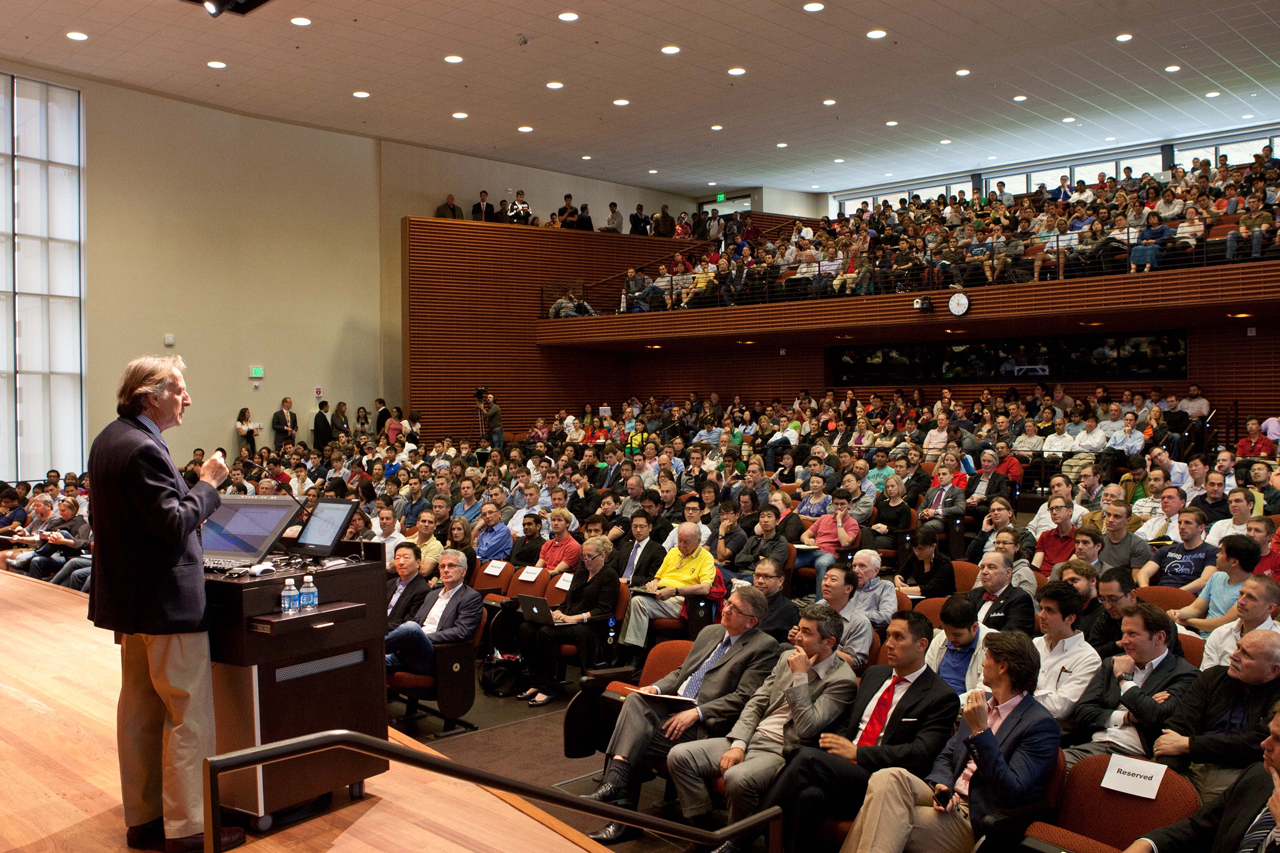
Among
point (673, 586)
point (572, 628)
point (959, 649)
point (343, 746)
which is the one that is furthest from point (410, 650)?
point (343, 746)

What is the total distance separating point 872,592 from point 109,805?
3729 millimetres

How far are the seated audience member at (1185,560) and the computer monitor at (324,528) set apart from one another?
453 cm

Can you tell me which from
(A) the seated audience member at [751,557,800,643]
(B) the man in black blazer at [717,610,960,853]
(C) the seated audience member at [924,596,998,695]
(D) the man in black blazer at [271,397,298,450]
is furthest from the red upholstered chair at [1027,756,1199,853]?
(D) the man in black blazer at [271,397,298,450]

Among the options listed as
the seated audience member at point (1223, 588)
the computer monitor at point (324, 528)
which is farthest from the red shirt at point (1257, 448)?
the computer monitor at point (324, 528)

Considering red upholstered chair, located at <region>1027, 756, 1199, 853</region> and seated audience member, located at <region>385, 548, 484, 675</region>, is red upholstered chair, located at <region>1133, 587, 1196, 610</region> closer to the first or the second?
red upholstered chair, located at <region>1027, 756, 1199, 853</region>

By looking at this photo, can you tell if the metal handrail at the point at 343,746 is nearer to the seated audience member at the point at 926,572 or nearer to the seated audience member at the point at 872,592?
the seated audience member at the point at 872,592

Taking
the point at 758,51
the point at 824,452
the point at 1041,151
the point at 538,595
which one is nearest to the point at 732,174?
the point at 1041,151

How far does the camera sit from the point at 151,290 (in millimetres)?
14625

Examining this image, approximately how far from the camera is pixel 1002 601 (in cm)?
475

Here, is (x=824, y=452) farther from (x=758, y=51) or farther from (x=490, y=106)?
(x=490, y=106)

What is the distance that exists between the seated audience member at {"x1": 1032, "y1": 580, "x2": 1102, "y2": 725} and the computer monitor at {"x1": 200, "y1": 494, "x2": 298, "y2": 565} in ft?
9.50

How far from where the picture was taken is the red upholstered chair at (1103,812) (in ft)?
9.64

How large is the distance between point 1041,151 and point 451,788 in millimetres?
18826

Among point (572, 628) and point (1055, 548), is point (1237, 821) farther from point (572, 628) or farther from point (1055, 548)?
point (572, 628)
